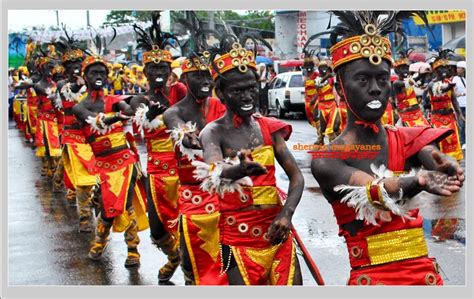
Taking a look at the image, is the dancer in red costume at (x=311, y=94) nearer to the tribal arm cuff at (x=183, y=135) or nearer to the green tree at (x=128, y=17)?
the green tree at (x=128, y=17)

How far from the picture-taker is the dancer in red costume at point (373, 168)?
4.52 meters

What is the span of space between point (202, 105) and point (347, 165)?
9.42 ft

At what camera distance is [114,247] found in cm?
978

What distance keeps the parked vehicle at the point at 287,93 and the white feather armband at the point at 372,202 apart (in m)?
13.7

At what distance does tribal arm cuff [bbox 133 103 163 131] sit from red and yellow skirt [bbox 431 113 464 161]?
738 cm

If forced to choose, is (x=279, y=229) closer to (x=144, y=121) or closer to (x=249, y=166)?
(x=249, y=166)

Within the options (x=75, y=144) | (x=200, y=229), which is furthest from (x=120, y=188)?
(x=75, y=144)

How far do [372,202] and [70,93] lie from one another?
7608 mm

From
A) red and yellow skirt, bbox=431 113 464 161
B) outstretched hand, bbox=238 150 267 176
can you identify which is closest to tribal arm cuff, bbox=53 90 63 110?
red and yellow skirt, bbox=431 113 464 161

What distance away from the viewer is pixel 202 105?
23.8 feet

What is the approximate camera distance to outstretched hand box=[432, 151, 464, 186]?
13.2 ft

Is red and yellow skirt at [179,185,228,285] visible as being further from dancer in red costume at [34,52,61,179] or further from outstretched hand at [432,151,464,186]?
dancer in red costume at [34,52,61,179]

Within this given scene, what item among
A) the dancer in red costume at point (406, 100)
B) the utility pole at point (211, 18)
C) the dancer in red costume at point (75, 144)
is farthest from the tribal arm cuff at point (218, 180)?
the dancer in red costume at point (406, 100)

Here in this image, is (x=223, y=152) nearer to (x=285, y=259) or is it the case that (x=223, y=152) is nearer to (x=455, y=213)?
(x=285, y=259)
